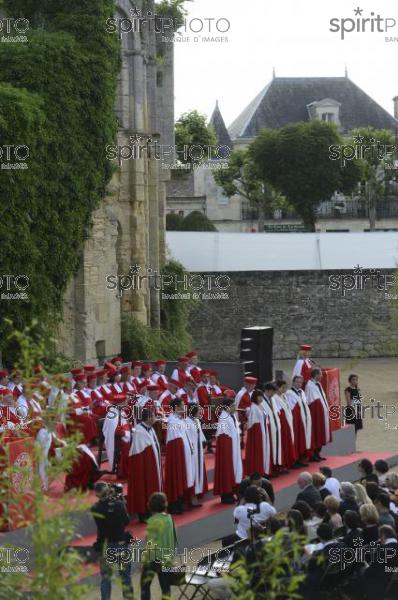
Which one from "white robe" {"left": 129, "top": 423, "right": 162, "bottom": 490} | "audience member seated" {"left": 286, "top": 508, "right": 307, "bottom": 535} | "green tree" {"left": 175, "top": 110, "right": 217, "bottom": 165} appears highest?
"green tree" {"left": 175, "top": 110, "right": 217, "bottom": 165}

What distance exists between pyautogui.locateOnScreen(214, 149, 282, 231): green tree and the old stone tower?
2219 centimetres

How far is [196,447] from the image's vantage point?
17453 millimetres

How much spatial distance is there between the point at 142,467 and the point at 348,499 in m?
3.44

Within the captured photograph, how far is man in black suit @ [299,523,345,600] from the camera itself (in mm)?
12312

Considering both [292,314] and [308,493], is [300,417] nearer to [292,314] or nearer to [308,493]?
[308,493]

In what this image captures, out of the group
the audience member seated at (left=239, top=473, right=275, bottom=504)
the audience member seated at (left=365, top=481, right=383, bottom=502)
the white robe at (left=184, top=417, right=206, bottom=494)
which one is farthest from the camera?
the white robe at (left=184, top=417, right=206, bottom=494)

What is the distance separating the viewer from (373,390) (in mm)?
33062

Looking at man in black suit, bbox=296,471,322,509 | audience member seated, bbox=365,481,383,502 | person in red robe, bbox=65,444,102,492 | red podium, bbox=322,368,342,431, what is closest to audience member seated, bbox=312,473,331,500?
man in black suit, bbox=296,471,322,509

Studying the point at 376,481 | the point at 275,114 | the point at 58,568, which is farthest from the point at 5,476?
the point at 275,114

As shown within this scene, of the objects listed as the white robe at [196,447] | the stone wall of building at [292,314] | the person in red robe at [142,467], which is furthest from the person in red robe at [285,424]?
the stone wall of building at [292,314]

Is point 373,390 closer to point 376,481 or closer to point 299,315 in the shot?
point 299,315

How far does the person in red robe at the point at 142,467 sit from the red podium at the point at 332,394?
659cm

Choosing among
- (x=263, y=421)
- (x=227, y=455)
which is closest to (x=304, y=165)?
(x=263, y=421)

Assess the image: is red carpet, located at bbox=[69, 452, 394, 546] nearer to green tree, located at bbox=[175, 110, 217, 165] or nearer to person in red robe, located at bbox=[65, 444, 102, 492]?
person in red robe, located at bbox=[65, 444, 102, 492]
